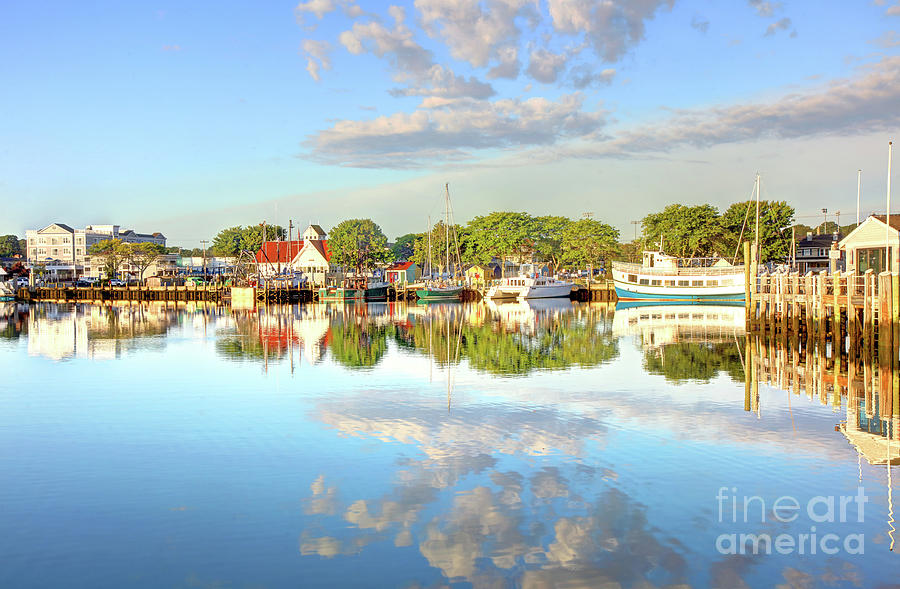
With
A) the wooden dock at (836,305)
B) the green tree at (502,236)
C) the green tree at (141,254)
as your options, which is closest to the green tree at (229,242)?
the green tree at (141,254)

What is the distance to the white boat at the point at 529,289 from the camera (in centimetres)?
10456

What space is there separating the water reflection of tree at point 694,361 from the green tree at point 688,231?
7188cm

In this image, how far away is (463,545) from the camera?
10.9 meters

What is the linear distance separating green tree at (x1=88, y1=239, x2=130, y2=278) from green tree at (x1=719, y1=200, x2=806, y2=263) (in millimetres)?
116521

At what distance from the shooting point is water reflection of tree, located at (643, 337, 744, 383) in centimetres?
2797

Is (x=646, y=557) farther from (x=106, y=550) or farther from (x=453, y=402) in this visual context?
(x=453, y=402)

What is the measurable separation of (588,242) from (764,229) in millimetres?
32412

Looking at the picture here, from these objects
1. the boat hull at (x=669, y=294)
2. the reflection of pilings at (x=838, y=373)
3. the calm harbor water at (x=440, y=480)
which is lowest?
the calm harbor water at (x=440, y=480)

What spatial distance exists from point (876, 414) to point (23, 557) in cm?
1878

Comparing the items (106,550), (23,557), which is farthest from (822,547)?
(23,557)

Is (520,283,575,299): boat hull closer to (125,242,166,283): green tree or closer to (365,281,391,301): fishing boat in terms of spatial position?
(365,281,391,301): fishing boat

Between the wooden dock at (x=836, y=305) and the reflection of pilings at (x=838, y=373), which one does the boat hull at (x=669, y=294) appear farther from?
the reflection of pilings at (x=838, y=373)

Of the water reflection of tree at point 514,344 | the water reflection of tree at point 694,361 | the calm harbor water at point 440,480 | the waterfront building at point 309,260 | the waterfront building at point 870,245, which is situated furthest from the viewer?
the waterfront building at point 309,260

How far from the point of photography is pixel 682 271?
9156cm
